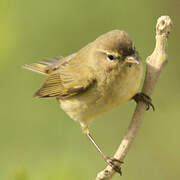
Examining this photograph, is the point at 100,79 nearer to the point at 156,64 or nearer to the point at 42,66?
the point at 156,64

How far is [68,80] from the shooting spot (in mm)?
5391

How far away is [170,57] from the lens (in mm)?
6777

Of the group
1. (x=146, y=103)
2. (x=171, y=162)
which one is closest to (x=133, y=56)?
(x=146, y=103)

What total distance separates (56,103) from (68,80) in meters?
1.55

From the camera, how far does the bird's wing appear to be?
16.3 feet

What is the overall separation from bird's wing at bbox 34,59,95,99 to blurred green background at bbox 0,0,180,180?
57cm

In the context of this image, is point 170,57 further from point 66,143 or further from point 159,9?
point 66,143

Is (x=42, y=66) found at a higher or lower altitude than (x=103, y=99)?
higher

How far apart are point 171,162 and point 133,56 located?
7.07 ft

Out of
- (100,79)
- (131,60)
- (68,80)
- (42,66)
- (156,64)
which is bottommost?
(156,64)

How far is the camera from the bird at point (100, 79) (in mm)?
4438

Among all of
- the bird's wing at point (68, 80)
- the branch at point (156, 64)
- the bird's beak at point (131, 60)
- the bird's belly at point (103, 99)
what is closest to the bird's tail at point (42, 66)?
the bird's wing at point (68, 80)

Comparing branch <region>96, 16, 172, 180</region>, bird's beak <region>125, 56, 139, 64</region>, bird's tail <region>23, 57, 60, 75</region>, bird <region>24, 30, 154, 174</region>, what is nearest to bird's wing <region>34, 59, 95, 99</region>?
bird <region>24, 30, 154, 174</region>

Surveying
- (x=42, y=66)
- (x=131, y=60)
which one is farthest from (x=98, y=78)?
(x=42, y=66)
